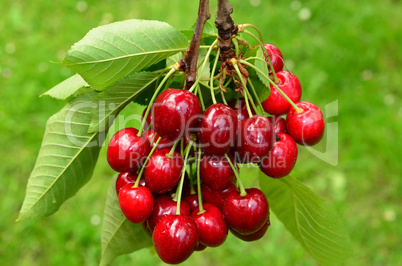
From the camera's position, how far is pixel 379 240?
2.97 meters

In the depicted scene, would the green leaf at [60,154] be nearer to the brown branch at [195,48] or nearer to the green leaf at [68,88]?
the green leaf at [68,88]

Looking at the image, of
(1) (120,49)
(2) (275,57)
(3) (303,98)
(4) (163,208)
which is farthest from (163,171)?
(3) (303,98)

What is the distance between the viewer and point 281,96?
117cm

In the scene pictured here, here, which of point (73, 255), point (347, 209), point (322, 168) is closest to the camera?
point (73, 255)

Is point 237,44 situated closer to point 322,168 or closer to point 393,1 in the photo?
point 322,168

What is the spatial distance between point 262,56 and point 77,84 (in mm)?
518

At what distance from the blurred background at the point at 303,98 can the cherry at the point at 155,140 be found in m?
1.79

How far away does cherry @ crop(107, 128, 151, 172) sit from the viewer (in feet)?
3.62

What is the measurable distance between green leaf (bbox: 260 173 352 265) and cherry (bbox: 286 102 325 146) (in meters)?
0.19

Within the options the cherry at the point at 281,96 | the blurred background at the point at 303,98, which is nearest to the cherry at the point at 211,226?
the cherry at the point at 281,96

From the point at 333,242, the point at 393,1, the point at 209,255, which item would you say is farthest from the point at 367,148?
the point at 333,242

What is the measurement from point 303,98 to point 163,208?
8.98ft

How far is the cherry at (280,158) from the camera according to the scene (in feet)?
3.58

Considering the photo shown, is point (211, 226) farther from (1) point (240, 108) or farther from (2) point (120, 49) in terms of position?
(2) point (120, 49)
